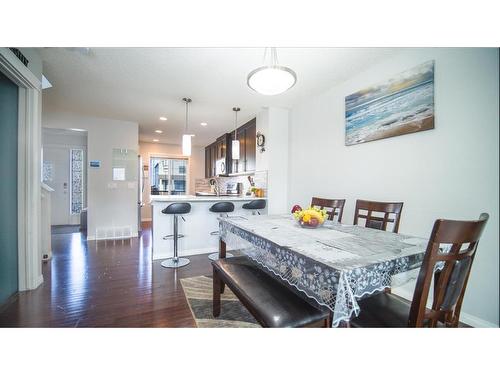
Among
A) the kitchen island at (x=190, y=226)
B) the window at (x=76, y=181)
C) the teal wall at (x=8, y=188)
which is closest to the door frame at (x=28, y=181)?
the teal wall at (x=8, y=188)

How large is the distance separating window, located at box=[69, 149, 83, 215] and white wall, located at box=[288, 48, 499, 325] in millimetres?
6692

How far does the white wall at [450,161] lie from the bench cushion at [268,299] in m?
1.46

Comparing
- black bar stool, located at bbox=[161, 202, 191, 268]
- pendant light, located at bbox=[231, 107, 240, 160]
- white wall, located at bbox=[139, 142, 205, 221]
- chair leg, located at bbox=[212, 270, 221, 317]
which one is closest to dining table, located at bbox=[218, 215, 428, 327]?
chair leg, located at bbox=[212, 270, 221, 317]

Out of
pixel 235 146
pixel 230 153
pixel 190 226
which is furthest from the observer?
pixel 230 153

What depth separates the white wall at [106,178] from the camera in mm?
4066

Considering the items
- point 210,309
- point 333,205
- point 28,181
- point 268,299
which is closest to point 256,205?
point 333,205

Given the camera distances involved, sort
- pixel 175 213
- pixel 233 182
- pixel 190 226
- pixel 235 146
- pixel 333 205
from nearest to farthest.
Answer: pixel 333 205 < pixel 175 213 < pixel 190 226 < pixel 235 146 < pixel 233 182

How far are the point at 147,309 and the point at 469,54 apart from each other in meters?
3.17

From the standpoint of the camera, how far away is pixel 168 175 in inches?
259

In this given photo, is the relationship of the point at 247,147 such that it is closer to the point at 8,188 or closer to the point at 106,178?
the point at 106,178

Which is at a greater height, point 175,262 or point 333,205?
point 333,205

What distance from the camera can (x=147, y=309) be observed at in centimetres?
168

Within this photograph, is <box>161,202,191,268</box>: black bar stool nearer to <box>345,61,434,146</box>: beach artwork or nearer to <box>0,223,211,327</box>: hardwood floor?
<box>0,223,211,327</box>: hardwood floor

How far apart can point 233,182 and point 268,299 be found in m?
4.08
